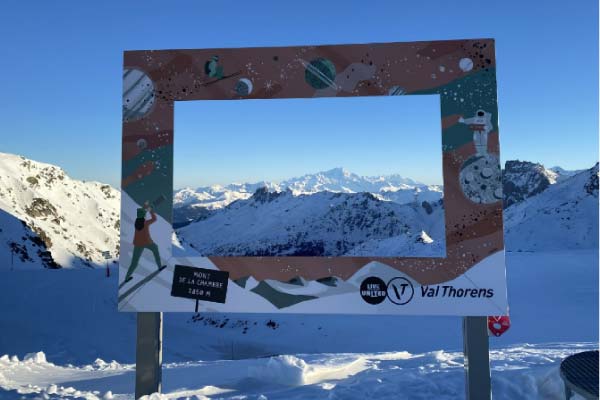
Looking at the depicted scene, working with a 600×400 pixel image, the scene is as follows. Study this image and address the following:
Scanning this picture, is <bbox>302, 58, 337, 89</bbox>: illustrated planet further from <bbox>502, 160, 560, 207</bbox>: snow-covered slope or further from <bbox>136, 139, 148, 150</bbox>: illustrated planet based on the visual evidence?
<bbox>502, 160, 560, 207</bbox>: snow-covered slope

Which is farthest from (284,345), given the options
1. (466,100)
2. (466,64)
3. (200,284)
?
(466,64)

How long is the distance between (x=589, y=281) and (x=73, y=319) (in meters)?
27.6

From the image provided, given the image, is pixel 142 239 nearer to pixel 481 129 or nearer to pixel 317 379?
pixel 317 379

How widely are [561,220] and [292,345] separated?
63.5m

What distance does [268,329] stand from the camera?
21.7 metres

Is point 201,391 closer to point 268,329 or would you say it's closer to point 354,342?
point 354,342

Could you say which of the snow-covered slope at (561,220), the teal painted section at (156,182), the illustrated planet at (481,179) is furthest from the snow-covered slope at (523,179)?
the teal painted section at (156,182)

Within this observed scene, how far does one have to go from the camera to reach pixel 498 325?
6.48 m

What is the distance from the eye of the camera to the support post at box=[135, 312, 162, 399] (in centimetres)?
665

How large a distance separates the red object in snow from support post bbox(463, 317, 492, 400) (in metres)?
0.21

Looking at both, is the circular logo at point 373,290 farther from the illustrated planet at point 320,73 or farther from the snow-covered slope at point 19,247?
the snow-covered slope at point 19,247

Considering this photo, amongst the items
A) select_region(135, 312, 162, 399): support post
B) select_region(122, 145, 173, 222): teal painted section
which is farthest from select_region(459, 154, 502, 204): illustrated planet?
select_region(135, 312, 162, 399): support post

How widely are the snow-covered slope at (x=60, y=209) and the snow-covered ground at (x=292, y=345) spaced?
55906 millimetres

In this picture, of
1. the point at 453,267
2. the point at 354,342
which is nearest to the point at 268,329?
the point at 354,342
